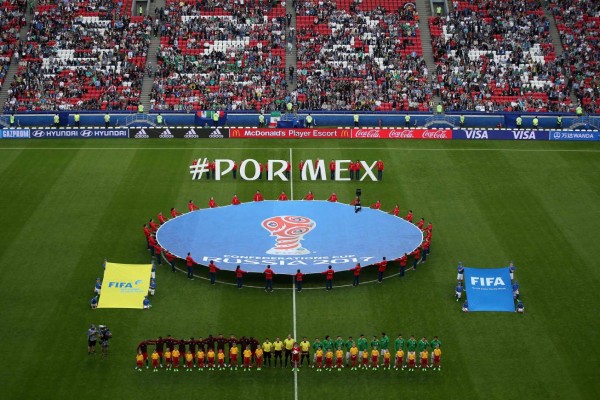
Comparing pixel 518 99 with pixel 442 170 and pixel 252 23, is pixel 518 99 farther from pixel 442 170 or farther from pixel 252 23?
pixel 252 23

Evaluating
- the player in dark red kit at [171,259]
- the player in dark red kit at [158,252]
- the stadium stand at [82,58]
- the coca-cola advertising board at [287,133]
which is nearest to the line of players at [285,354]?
the player in dark red kit at [171,259]

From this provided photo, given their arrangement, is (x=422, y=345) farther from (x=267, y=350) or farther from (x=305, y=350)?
(x=267, y=350)

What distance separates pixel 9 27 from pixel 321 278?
46.5 meters

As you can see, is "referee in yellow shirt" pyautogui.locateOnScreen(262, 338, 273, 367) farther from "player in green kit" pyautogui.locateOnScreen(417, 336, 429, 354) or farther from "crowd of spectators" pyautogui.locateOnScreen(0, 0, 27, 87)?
"crowd of spectators" pyautogui.locateOnScreen(0, 0, 27, 87)

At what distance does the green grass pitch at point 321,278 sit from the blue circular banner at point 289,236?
1226 millimetres

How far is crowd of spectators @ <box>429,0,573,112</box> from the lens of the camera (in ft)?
263

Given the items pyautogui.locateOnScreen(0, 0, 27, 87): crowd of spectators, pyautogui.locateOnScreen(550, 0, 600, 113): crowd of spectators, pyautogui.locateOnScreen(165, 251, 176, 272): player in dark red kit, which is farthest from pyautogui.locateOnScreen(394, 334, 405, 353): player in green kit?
pyautogui.locateOnScreen(0, 0, 27, 87): crowd of spectators

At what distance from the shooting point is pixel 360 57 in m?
83.4

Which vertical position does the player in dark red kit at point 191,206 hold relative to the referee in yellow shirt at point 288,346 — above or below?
above

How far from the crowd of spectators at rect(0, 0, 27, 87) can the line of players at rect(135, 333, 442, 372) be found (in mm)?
44486

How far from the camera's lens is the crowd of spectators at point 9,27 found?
82.4 m

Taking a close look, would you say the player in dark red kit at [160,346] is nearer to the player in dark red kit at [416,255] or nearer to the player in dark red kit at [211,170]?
the player in dark red kit at [416,255]

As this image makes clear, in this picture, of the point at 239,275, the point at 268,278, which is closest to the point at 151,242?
the point at 239,275

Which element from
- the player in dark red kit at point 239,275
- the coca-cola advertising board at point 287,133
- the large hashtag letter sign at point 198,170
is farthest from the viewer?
the coca-cola advertising board at point 287,133
